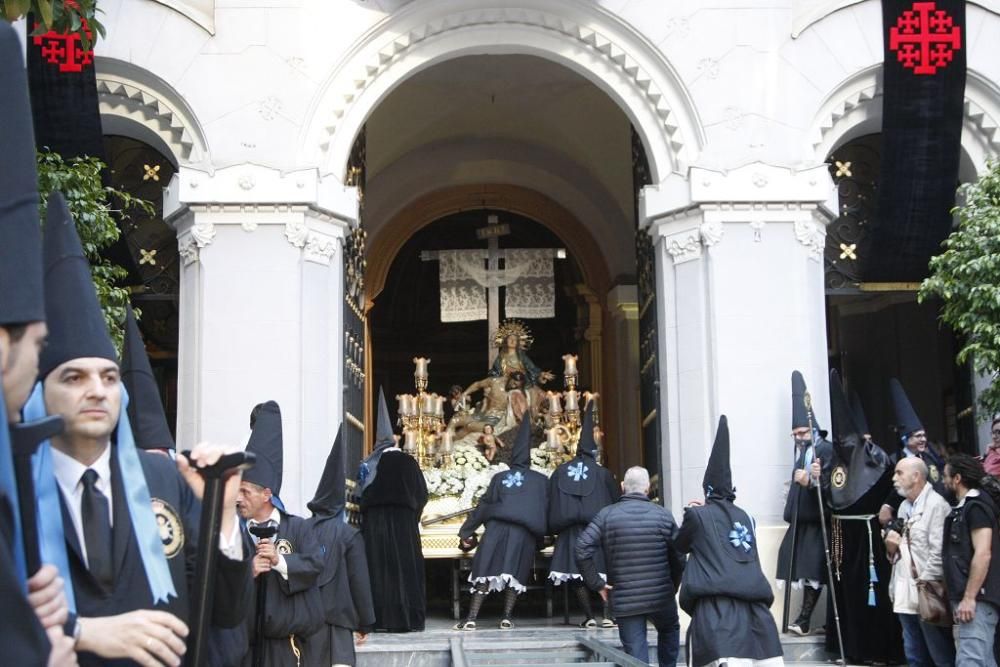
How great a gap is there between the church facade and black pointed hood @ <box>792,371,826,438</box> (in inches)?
18.1

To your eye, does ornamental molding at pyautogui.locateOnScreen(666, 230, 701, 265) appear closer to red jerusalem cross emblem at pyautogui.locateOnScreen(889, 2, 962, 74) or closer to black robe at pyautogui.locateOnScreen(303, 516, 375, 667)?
red jerusalem cross emblem at pyautogui.locateOnScreen(889, 2, 962, 74)

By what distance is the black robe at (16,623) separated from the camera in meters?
2.46

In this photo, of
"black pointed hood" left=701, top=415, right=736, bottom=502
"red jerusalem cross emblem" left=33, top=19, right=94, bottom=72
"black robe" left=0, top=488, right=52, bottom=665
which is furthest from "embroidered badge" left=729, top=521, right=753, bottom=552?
"red jerusalem cross emblem" left=33, top=19, right=94, bottom=72

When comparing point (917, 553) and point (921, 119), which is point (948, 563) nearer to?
point (917, 553)

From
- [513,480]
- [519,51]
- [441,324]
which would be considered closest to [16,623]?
[513,480]

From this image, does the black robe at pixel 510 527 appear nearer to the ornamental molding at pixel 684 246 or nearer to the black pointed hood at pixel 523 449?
the black pointed hood at pixel 523 449

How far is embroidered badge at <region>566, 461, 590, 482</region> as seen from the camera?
1329 centimetres

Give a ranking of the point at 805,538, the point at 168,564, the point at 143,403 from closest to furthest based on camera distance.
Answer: the point at 168,564 → the point at 143,403 → the point at 805,538

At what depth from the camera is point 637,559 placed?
1036cm

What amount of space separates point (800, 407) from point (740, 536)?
13.3 feet

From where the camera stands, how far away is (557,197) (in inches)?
863

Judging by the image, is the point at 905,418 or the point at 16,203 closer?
the point at 16,203

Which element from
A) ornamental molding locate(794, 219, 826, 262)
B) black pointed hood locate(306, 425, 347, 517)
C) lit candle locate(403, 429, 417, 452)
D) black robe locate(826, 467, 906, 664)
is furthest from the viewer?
lit candle locate(403, 429, 417, 452)

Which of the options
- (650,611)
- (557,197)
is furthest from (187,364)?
(557,197)
